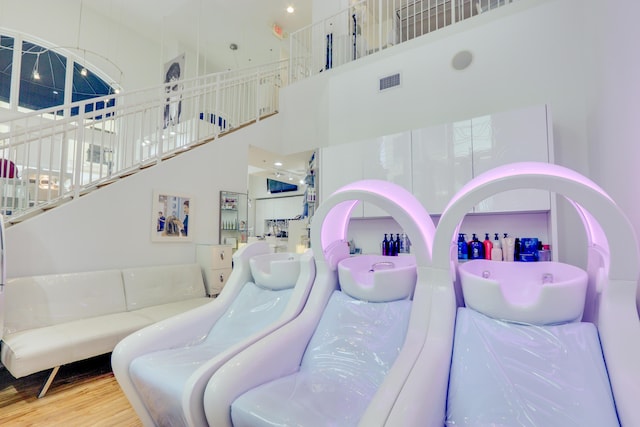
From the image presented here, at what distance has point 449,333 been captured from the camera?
4.42ft

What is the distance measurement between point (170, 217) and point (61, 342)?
195cm

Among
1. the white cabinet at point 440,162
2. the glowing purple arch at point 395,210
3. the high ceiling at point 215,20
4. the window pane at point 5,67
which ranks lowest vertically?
the glowing purple arch at point 395,210

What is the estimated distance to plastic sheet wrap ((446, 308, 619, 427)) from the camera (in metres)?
1.06

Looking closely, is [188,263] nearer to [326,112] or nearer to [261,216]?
[326,112]

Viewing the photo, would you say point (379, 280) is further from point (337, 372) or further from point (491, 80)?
point (491, 80)

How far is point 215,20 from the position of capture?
23.6 ft

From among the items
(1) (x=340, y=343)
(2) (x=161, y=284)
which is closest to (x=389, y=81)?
(1) (x=340, y=343)

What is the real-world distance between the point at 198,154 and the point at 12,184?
6.61 ft

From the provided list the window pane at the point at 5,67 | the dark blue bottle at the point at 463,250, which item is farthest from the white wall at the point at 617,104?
the window pane at the point at 5,67

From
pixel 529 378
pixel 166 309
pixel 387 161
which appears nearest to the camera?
pixel 529 378

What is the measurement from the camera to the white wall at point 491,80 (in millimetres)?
3096

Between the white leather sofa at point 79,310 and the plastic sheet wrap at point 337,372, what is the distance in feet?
6.79

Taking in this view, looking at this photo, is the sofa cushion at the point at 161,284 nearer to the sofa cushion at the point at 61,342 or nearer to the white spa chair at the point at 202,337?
the sofa cushion at the point at 61,342

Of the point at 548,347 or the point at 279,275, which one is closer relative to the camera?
the point at 548,347
